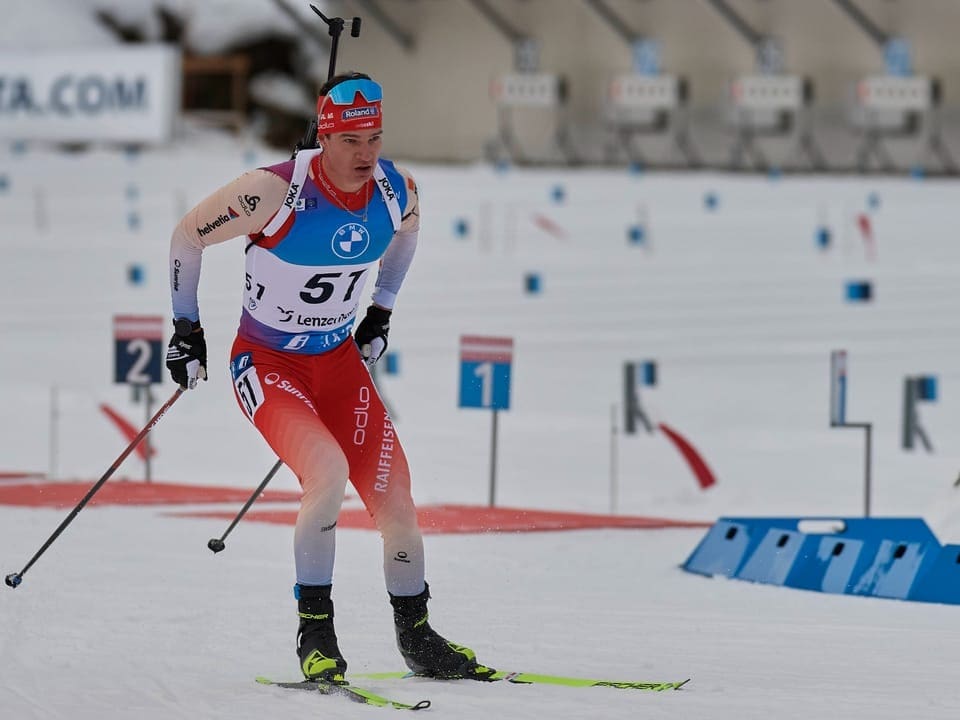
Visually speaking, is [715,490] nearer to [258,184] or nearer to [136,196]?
[258,184]

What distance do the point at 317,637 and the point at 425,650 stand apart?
34cm

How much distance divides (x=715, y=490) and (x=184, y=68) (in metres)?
29.8

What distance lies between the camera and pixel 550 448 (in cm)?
1229

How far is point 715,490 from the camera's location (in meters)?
10.7

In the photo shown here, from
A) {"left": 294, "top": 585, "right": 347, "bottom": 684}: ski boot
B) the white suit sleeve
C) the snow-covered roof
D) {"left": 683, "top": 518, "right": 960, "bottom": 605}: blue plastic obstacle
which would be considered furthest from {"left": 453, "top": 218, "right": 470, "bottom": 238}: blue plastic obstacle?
{"left": 294, "top": 585, "right": 347, "bottom": 684}: ski boot

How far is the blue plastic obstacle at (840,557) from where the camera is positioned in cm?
665

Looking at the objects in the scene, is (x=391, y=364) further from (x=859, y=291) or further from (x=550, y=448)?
(x=859, y=291)

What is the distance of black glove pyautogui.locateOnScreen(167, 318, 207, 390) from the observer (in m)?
5.35

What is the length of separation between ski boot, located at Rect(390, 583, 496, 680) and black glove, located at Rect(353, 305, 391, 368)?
831 mm

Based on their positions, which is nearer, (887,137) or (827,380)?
(827,380)

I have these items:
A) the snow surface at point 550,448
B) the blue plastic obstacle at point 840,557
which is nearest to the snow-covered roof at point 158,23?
the snow surface at point 550,448

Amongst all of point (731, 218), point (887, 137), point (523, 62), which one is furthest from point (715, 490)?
point (523, 62)

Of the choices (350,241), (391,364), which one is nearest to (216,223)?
(350,241)

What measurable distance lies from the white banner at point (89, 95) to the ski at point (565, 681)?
2861 cm
